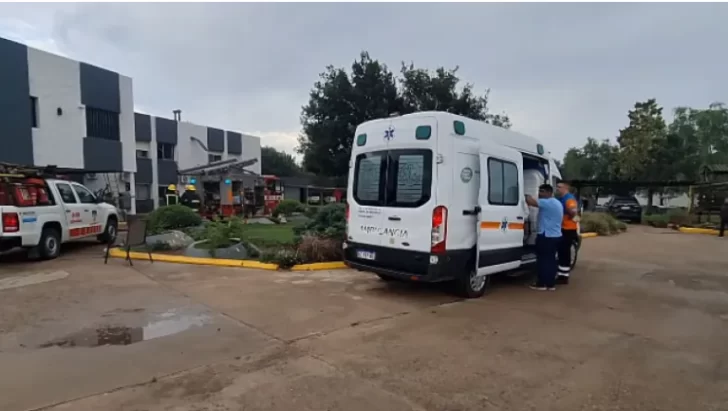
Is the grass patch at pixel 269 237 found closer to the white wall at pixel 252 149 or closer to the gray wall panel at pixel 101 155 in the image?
the gray wall panel at pixel 101 155

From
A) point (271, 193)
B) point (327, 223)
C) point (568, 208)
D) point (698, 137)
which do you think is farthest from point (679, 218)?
point (327, 223)

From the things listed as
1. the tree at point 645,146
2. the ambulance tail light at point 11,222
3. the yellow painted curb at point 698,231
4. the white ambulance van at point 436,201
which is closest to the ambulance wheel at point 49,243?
the ambulance tail light at point 11,222

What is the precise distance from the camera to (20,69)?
60.7 ft

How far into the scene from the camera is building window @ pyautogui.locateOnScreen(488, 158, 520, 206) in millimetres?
7031

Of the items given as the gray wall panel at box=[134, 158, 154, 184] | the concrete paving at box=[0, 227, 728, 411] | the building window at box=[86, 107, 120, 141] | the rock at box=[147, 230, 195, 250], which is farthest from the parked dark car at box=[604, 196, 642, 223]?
the gray wall panel at box=[134, 158, 154, 184]

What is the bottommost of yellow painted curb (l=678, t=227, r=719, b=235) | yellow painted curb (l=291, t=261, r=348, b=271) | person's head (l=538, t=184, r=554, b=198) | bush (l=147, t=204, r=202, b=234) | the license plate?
yellow painted curb (l=678, t=227, r=719, b=235)

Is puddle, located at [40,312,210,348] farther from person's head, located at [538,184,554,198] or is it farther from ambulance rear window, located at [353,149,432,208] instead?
person's head, located at [538,184,554,198]

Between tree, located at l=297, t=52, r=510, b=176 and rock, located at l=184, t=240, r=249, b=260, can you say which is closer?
rock, located at l=184, t=240, r=249, b=260

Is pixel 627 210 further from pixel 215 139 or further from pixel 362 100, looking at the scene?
pixel 215 139

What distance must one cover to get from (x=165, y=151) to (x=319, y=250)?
25345 millimetres

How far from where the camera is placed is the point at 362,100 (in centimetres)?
2347

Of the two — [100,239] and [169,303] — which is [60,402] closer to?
[169,303]

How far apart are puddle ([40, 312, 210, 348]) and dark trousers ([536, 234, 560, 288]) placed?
5.39 metres

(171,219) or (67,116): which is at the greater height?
(67,116)
